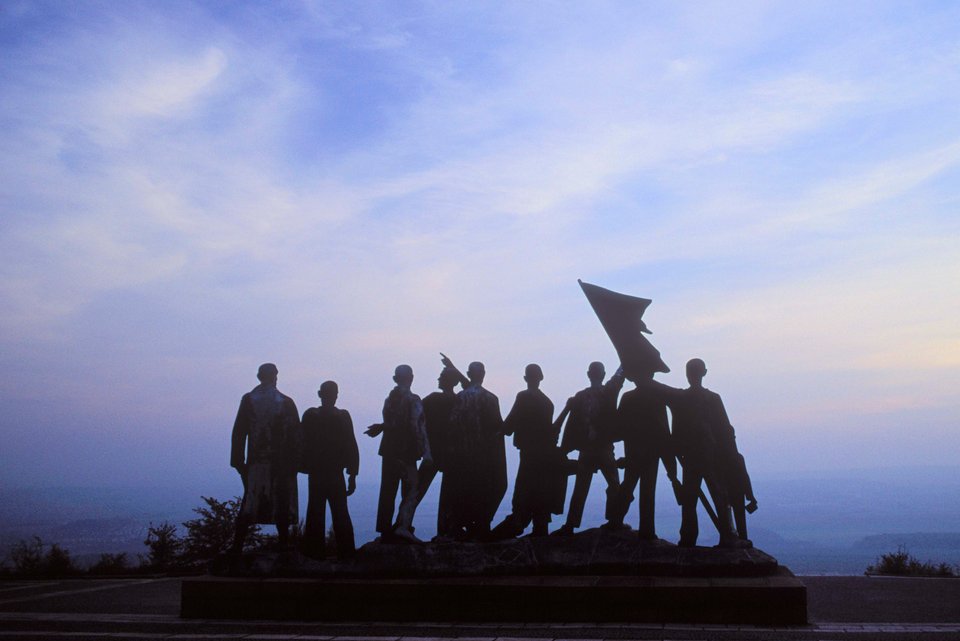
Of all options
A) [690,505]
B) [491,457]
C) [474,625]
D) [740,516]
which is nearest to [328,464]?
[491,457]

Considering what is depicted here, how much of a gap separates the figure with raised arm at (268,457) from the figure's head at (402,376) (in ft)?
4.53

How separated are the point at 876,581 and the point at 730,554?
4.67 meters

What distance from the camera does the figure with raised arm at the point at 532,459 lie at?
11594 mm

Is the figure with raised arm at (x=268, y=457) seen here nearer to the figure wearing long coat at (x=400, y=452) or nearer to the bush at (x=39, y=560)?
the figure wearing long coat at (x=400, y=452)

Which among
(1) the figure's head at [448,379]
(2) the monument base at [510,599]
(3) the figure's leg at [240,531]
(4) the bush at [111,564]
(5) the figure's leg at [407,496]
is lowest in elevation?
(4) the bush at [111,564]

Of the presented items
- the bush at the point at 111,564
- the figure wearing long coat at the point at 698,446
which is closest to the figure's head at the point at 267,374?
the figure wearing long coat at the point at 698,446

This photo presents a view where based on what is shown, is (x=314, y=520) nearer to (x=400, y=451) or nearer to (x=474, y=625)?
(x=400, y=451)

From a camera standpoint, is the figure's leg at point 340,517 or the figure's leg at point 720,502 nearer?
the figure's leg at point 720,502

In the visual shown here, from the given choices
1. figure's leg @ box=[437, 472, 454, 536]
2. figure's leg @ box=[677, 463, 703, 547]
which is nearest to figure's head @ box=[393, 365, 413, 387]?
figure's leg @ box=[437, 472, 454, 536]

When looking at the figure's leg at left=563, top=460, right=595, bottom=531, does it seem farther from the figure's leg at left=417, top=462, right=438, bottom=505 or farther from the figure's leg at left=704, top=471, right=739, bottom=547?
the figure's leg at left=417, top=462, right=438, bottom=505

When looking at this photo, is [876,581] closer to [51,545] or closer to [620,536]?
[620,536]

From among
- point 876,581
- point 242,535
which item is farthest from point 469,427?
point 876,581

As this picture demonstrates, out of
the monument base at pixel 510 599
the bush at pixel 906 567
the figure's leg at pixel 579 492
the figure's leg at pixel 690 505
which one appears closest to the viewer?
the monument base at pixel 510 599

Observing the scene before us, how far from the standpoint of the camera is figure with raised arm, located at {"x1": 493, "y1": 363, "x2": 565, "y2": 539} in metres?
11.6
